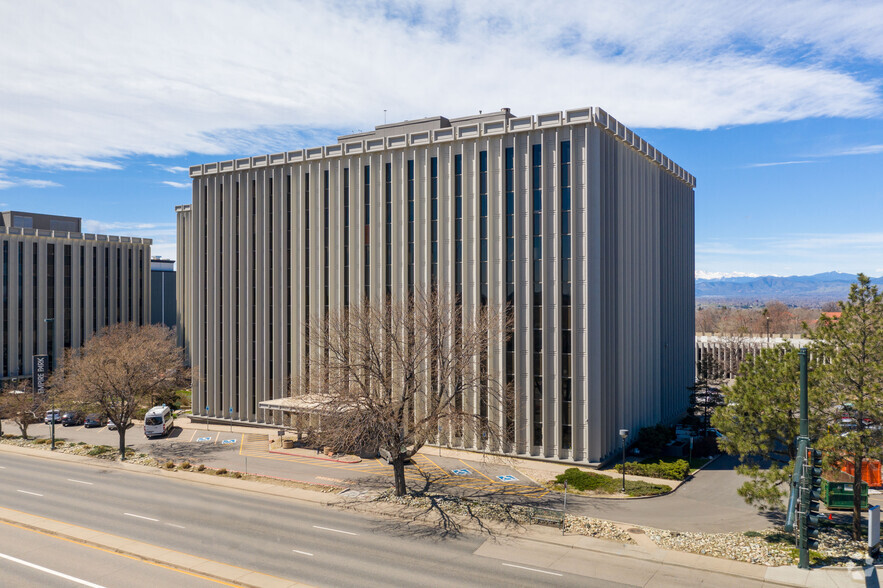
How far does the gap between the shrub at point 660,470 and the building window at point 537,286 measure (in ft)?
18.7

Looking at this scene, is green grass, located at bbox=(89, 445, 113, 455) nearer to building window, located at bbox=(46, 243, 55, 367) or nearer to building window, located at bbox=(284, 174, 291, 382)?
building window, located at bbox=(284, 174, 291, 382)

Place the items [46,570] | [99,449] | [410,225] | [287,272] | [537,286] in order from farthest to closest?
[287,272], [410,225], [99,449], [537,286], [46,570]

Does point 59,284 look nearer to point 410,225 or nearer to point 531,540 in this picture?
point 410,225

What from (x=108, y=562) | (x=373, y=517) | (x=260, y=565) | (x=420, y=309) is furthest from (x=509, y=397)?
(x=108, y=562)

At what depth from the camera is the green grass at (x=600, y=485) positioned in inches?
1222

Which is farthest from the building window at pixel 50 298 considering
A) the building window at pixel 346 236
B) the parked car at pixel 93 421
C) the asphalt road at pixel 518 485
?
the building window at pixel 346 236

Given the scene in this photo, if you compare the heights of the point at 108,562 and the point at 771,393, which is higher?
the point at 771,393

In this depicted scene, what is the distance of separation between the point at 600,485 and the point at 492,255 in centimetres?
1586

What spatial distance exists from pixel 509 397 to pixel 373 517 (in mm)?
11577

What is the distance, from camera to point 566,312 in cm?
3694

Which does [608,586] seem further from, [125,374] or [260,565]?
[125,374]

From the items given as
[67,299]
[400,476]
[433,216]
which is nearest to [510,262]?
[433,216]

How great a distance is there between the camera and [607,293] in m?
37.9

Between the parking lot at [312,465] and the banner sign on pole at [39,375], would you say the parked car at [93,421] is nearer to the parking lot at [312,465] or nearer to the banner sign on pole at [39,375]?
the parking lot at [312,465]
